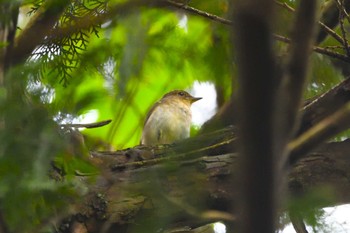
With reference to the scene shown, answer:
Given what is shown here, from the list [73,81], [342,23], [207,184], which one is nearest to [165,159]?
[73,81]

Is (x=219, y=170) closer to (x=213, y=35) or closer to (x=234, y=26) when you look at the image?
(x=213, y=35)

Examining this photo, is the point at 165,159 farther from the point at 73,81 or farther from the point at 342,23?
the point at 342,23

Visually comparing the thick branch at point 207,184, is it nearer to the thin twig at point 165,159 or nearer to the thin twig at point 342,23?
the thin twig at point 165,159

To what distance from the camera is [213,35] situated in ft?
8.83

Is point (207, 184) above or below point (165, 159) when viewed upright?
above

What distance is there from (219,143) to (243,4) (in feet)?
8.33

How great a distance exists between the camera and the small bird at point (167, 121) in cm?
611

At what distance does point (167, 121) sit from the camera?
20.8ft

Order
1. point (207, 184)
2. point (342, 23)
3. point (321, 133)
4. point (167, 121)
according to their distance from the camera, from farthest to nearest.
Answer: point (167, 121) → point (207, 184) → point (342, 23) → point (321, 133)

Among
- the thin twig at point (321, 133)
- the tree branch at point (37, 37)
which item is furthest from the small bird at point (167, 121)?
the thin twig at point (321, 133)

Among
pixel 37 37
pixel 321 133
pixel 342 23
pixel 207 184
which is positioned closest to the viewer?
pixel 321 133

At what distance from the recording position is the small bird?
20.0ft

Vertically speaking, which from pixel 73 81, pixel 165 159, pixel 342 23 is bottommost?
pixel 165 159

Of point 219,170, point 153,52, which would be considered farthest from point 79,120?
point 219,170
